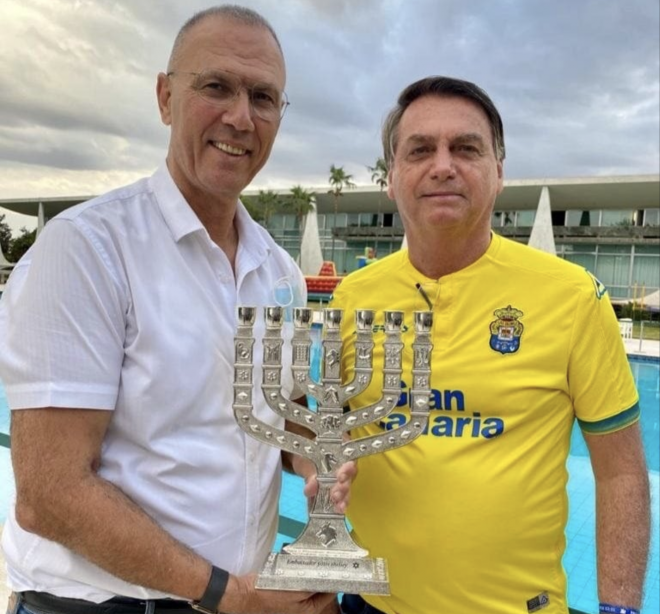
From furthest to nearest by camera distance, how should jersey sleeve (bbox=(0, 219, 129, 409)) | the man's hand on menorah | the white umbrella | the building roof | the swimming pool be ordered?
the building roof, the white umbrella, the swimming pool, the man's hand on menorah, jersey sleeve (bbox=(0, 219, 129, 409))

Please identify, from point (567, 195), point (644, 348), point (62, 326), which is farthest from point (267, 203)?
point (62, 326)

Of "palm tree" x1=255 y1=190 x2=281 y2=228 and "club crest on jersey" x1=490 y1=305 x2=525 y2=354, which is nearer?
"club crest on jersey" x1=490 y1=305 x2=525 y2=354

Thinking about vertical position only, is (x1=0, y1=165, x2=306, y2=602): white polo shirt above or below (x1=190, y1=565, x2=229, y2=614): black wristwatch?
above

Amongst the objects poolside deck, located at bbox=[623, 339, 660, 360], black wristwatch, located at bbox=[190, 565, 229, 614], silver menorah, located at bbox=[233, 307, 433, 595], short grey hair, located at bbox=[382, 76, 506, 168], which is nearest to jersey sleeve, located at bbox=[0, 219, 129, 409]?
silver menorah, located at bbox=[233, 307, 433, 595]

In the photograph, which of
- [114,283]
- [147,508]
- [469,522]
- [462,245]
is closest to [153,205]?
[114,283]

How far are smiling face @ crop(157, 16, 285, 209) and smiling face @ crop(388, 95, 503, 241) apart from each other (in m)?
0.49

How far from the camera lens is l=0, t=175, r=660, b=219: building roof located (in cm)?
3152

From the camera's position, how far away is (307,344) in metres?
1.54

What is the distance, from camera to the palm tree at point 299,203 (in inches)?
1718

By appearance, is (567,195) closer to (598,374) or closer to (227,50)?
(598,374)

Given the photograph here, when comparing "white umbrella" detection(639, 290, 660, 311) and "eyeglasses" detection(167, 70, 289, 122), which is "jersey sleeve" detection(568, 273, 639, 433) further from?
"white umbrella" detection(639, 290, 660, 311)

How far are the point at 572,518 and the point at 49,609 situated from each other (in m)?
5.29

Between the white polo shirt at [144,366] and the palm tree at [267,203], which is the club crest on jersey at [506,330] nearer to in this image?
the white polo shirt at [144,366]

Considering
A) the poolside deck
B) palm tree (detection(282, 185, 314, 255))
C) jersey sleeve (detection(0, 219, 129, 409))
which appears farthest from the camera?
palm tree (detection(282, 185, 314, 255))
